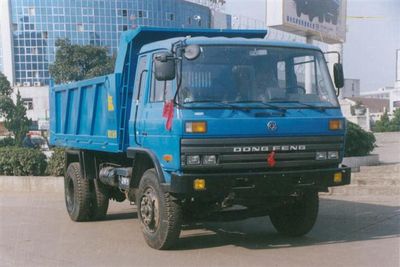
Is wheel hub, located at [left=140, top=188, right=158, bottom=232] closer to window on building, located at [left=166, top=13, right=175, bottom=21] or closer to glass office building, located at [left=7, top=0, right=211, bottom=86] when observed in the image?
glass office building, located at [left=7, top=0, right=211, bottom=86]

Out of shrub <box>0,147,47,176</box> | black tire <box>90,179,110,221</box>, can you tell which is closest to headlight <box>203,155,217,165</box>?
black tire <box>90,179,110,221</box>

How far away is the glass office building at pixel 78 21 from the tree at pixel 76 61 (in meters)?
30.0

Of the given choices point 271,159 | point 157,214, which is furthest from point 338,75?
point 157,214

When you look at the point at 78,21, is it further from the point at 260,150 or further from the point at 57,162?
the point at 260,150

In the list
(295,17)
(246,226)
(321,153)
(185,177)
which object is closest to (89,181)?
(246,226)

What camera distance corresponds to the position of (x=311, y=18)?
24.3 meters

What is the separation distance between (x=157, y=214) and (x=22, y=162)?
26.1 feet

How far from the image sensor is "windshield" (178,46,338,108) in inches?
236

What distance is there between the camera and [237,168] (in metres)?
5.88

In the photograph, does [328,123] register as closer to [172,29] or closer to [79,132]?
[172,29]

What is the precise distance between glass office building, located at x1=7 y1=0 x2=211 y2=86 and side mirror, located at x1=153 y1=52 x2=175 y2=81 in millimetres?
75829

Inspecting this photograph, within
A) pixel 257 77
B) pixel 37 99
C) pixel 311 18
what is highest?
pixel 311 18

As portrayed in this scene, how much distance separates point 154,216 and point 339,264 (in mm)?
2157

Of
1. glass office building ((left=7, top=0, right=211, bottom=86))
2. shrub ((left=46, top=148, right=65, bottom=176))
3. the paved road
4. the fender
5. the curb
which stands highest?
glass office building ((left=7, top=0, right=211, bottom=86))
